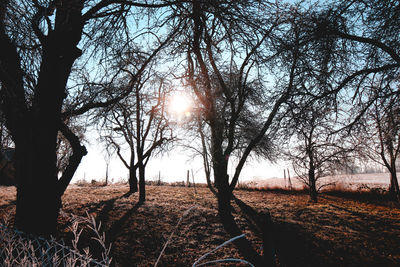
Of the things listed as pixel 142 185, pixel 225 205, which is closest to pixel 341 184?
pixel 225 205

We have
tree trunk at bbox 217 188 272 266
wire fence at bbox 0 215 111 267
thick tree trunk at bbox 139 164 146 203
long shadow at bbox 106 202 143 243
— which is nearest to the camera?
wire fence at bbox 0 215 111 267

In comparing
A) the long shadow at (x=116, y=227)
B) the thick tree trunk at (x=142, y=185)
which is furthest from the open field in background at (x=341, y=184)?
the long shadow at (x=116, y=227)

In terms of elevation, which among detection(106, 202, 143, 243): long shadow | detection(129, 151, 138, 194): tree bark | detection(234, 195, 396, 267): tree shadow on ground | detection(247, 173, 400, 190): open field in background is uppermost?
detection(129, 151, 138, 194): tree bark

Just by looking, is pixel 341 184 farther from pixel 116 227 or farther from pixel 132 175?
pixel 116 227

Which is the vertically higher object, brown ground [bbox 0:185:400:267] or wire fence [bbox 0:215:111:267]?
wire fence [bbox 0:215:111:267]

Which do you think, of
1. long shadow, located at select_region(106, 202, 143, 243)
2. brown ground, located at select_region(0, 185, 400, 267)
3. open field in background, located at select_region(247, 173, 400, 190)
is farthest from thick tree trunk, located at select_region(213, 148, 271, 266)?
open field in background, located at select_region(247, 173, 400, 190)

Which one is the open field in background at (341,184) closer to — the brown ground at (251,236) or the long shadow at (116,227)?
the brown ground at (251,236)

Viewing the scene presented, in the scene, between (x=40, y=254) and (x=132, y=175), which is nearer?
(x=40, y=254)

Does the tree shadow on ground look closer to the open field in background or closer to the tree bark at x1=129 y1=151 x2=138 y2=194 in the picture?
the open field in background

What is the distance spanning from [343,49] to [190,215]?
685 centimetres

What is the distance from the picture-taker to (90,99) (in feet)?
17.4

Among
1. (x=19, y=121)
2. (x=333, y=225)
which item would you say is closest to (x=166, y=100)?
(x=19, y=121)

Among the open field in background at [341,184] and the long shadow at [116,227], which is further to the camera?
the open field in background at [341,184]

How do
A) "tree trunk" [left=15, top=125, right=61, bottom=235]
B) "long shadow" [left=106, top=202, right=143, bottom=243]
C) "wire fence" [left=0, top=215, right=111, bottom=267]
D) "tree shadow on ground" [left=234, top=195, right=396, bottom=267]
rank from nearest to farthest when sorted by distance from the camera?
"wire fence" [left=0, top=215, right=111, bottom=267]
"tree trunk" [left=15, top=125, right=61, bottom=235]
"tree shadow on ground" [left=234, top=195, right=396, bottom=267]
"long shadow" [left=106, top=202, right=143, bottom=243]
